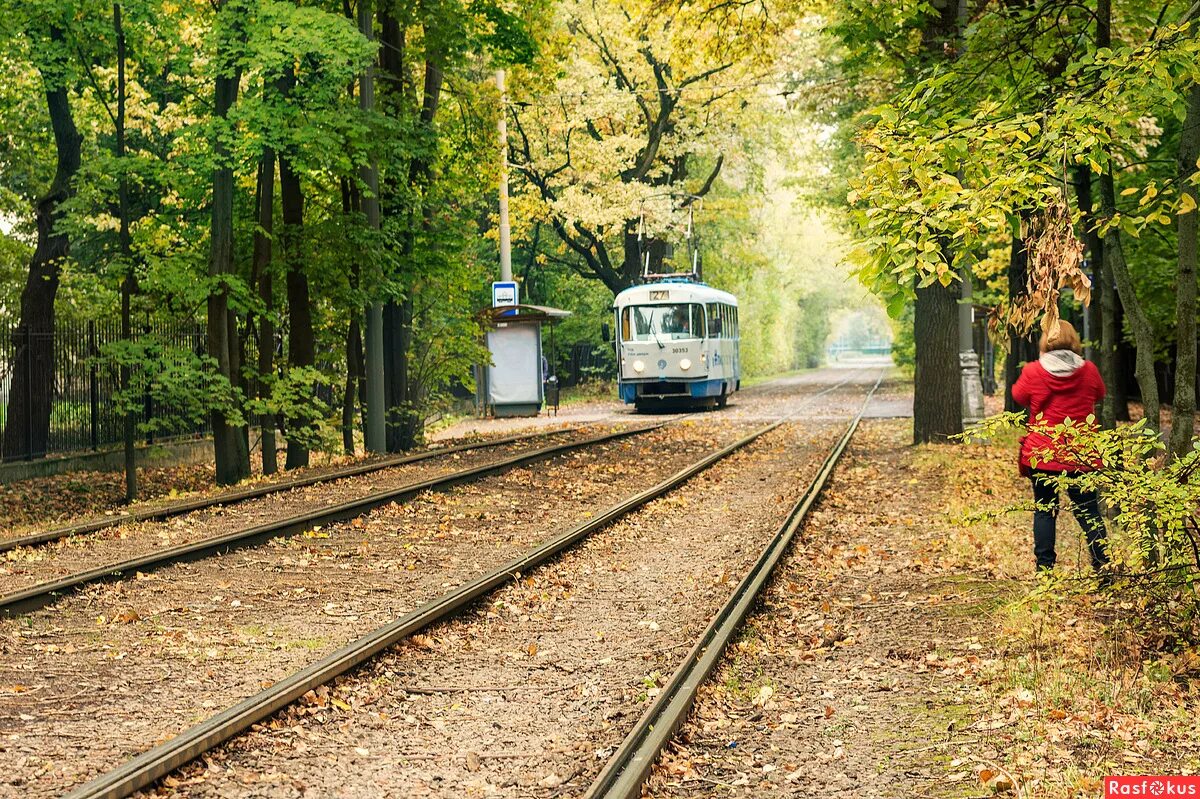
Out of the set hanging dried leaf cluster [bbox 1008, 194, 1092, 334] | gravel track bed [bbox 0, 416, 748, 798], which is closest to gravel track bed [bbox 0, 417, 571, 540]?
gravel track bed [bbox 0, 416, 748, 798]

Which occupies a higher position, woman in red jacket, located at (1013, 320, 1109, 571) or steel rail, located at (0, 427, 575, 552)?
woman in red jacket, located at (1013, 320, 1109, 571)

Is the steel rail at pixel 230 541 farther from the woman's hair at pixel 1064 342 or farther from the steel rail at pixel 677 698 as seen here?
the woman's hair at pixel 1064 342

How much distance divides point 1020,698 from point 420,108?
64.8 ft

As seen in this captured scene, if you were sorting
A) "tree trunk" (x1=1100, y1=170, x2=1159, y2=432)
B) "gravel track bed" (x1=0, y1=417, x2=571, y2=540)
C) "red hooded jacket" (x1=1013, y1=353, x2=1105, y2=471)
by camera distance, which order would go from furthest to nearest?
"gravel track bed" (x1=0, y1=417, x2=571, y2=540) < "tree trunk" (x1=1100, y1=170, x2=1159, y2=432) < "red hooded jacket" (x1=1013, y1=353, x2=1105, y2=471)

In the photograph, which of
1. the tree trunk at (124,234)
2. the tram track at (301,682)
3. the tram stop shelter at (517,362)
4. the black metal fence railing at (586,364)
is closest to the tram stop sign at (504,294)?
the tram stop shelter at (517,362)

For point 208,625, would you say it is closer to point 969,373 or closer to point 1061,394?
point 1061,394

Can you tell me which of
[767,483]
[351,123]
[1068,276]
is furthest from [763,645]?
[351,123]

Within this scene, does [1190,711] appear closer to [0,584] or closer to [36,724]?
[36,724]

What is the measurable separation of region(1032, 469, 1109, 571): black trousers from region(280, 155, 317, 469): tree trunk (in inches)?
527

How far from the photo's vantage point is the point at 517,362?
36469mm

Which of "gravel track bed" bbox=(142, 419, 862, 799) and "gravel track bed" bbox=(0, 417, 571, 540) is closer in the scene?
"gravel track bed" bbox=(142, 419, 862, 799)

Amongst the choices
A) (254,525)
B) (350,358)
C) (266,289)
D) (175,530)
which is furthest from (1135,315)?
(350,358)

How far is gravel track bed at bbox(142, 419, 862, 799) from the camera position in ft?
19.1

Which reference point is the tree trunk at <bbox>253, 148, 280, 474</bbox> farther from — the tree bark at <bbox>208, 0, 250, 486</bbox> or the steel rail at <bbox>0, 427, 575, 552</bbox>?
the steel rail at <bbox>0, 427, 575, 552</bbox>
